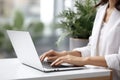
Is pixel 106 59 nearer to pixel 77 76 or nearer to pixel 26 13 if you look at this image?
pixel 77 76

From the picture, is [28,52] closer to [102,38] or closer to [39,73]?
[39,73]

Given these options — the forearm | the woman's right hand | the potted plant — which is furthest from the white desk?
the potted plant

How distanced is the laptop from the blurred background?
208cm

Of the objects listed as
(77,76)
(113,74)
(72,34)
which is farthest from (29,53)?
(72,34)

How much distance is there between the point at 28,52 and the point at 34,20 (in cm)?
240

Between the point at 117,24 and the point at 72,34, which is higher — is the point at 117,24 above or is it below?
above

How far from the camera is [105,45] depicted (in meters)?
1.79

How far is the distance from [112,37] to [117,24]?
10 cm

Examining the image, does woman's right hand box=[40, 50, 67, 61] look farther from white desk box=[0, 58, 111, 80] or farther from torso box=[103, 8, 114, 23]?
torso box=[103, 8, 114, 23]

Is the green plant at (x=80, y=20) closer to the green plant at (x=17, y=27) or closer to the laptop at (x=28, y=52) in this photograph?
the green plant at (x=17, y=27)

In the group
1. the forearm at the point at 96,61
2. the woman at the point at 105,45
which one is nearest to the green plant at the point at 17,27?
the woman at the point at 105,45

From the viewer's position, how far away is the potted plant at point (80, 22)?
116 inches

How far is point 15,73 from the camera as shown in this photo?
1.49m

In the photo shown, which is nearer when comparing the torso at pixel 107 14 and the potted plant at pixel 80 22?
the torso at pixel 107 14
